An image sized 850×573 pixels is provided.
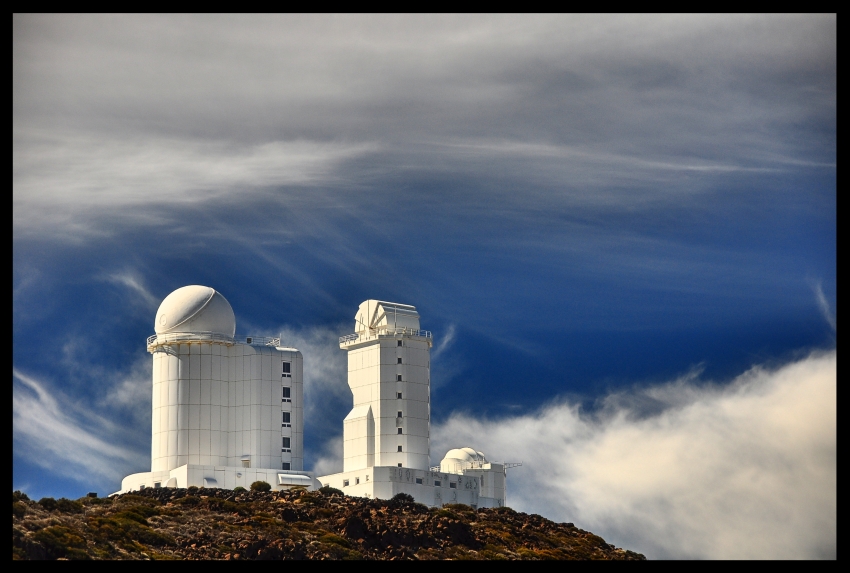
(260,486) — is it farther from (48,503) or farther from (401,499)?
(48,503)

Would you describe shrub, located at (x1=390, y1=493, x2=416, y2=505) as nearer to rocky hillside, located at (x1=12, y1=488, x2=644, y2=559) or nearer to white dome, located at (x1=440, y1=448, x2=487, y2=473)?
rocky hillside, located at (x1=12, y1=488, x2=644, y2=559)

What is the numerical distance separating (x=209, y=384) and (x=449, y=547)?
1881 cm

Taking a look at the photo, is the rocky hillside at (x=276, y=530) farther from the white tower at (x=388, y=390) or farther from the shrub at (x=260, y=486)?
the white tower at (x=388, y=390)

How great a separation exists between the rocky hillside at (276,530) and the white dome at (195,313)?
10.8m

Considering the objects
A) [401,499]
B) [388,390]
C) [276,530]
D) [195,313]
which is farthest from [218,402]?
[276,530]

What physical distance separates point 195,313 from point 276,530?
18.9m

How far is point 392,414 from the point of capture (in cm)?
10294

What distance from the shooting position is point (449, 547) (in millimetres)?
91375

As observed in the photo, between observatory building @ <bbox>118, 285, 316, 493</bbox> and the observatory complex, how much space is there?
0.19ft

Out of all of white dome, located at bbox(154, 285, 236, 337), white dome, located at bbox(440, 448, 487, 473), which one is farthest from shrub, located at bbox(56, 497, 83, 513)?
white dome, located at bbox(440, 448, 487, 473)

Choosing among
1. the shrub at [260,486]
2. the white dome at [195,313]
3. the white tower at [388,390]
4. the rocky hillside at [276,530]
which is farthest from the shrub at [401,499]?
the white dome at [195,313]

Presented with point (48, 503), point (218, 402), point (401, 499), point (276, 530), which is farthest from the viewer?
point (218, 402)

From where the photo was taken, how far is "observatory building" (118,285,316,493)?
10062cm

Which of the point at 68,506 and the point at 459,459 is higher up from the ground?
the point at 459,459
